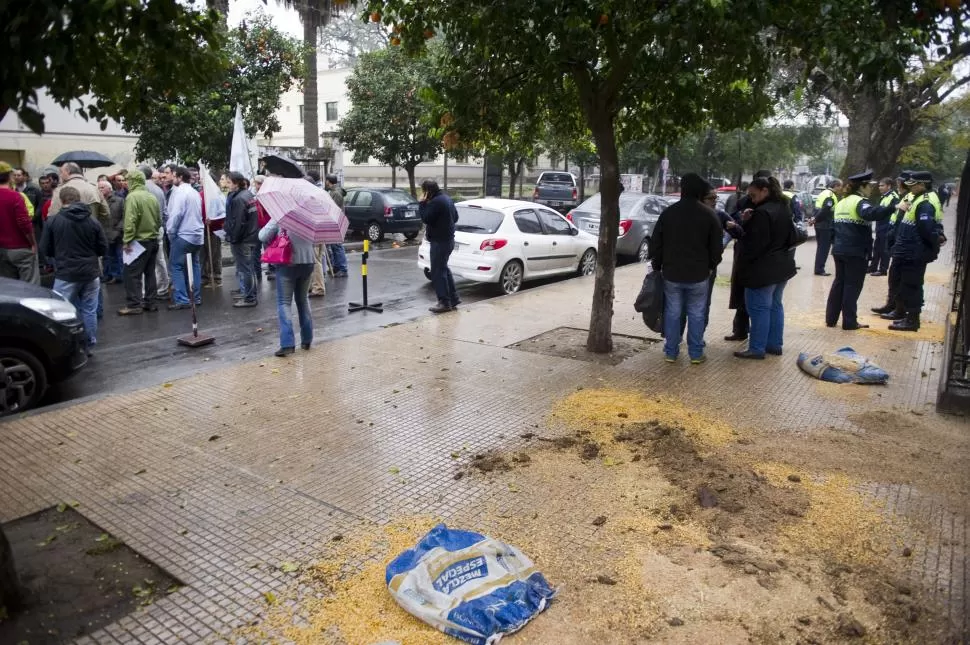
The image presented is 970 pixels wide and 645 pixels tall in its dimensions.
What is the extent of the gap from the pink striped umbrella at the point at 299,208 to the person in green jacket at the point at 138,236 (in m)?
3.36

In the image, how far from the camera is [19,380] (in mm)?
6180

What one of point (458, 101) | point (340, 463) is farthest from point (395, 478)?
point (458, 101)

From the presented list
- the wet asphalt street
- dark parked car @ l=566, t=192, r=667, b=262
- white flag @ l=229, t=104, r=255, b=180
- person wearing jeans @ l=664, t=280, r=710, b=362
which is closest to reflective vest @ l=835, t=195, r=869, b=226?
person wearing jeans @ l=664, t=280, r=710, b=362

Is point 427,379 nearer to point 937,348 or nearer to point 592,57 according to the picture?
point 592,57

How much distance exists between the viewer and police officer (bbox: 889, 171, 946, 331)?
8734 mm

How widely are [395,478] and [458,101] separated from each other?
14.0 ft

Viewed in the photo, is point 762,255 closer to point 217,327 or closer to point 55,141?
point 217,327

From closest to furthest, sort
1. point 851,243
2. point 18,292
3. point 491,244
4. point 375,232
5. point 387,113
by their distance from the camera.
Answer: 1. point 18,292
2. point 851,243
3. point 491,244
4. point 375,232
5. point 387,113

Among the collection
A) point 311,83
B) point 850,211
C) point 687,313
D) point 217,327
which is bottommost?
point 217,327

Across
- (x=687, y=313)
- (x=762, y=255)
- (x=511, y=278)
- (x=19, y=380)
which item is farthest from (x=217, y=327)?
(x=762, y=255)

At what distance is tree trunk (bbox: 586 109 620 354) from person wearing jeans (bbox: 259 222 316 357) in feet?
10.1

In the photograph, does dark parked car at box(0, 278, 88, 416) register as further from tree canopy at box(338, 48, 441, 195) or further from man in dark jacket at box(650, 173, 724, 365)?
tree canopy at box(338, 48, 441, 195)

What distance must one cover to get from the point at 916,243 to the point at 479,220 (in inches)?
250

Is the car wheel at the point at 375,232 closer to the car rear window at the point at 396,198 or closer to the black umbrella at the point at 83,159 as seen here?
the car rear window at the point at 396,198
